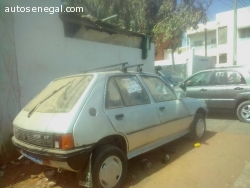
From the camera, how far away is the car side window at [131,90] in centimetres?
332

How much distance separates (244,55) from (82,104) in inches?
1042

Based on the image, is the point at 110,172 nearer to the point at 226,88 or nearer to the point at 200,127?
the point at 200,127

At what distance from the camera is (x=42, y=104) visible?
3150 millimetres

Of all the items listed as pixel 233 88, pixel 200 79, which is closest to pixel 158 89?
pixel 233 88

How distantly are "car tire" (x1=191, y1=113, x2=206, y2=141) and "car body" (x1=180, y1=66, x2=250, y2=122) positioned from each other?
130 centimetres

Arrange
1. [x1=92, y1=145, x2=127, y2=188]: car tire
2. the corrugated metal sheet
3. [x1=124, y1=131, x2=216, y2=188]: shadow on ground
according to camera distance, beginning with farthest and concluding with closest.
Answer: the corrugated metal sheet → [x1=124, y1=131, x2=216, y2=188]: shadow on ground → [x1=92, y1=145, x2=127, y2=188]: car tire

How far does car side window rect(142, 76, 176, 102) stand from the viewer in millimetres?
3904

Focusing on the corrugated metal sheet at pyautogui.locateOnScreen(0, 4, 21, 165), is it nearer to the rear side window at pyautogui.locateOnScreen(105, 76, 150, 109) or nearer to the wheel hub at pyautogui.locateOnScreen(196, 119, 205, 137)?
the rear side window at pyautogui.locateOnScreen(105, 76, 150, 109)

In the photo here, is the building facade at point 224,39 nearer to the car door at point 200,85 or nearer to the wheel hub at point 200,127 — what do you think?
the car door at point 200,85

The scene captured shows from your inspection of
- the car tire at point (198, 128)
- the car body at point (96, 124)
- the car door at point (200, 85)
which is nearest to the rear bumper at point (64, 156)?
the car body at point (96, 124)

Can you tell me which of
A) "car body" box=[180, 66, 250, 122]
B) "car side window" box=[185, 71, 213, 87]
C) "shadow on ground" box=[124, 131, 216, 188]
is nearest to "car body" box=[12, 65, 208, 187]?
"shadow on ground" box=[124, 131, 216, 188]

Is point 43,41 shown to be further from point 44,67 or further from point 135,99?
point 135,99

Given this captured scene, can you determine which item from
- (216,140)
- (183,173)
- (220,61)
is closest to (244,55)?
(220,61)

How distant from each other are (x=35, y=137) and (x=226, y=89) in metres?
5.95
